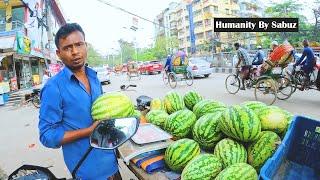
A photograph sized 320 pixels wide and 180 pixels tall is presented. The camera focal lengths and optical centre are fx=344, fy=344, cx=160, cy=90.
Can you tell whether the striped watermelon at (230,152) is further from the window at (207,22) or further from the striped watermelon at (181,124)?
the window at (207,22)

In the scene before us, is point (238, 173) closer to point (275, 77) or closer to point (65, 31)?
point (65, 31)

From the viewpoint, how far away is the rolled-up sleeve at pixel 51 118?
205 cm

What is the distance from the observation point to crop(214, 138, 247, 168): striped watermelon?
7.28 feet

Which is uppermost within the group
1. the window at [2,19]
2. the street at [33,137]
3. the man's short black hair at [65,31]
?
the window at [2,19]

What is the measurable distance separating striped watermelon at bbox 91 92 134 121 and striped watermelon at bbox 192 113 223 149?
0.69m

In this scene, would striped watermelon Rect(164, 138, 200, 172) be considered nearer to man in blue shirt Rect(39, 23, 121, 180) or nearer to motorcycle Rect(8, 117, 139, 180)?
man in blue shirt Rect(39, 23, 121, 180)

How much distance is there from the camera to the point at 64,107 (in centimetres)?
214

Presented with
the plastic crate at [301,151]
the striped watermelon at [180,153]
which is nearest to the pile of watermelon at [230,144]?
the striped watermelon at [180,153]

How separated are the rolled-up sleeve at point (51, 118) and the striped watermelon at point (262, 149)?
124 centimetres

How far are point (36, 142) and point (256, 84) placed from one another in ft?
21.0

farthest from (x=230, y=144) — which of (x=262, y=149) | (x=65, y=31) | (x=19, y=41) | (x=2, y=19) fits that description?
(x=2, y=19)

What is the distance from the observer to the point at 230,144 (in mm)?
2338

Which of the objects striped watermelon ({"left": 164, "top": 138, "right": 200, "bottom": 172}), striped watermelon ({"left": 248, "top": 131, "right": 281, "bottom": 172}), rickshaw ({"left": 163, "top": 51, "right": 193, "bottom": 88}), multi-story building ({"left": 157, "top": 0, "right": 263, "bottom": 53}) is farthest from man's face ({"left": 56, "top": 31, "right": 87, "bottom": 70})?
multi-story building ({"left": 157, "top": 0, "right": 263, "bottom": 53})

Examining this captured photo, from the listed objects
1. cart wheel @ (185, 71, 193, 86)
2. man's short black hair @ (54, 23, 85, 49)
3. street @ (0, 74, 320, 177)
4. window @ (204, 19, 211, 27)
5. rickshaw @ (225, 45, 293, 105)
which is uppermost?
window @ (204, 19, 211, 27)
